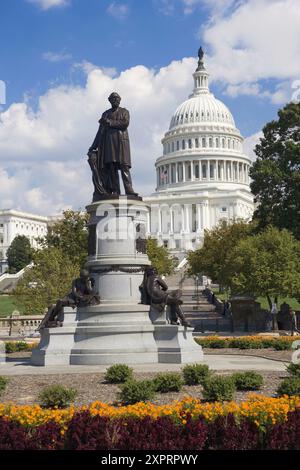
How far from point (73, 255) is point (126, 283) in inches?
1260

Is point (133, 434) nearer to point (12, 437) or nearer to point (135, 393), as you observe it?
point (12, 437)

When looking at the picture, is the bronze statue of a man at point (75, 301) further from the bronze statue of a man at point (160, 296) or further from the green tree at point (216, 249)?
the green tree at point (216, 249)

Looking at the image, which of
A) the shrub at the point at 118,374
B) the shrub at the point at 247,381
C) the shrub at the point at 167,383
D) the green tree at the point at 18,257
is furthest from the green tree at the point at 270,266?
the green tree at the point at 18,257

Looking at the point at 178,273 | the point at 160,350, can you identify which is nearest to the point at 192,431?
the point at 160,350

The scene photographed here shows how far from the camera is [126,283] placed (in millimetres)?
19922

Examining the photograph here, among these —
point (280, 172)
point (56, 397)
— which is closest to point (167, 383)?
point (56, 397)

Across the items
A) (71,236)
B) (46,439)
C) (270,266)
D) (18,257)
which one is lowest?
(46,439)

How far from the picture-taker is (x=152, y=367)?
696 inches

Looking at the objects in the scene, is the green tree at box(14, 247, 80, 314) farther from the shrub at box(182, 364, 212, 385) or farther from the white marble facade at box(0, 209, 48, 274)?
the white marble facade at box(0, 209, 48, 274)

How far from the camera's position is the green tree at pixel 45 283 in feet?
134

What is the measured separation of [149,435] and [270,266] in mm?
28783

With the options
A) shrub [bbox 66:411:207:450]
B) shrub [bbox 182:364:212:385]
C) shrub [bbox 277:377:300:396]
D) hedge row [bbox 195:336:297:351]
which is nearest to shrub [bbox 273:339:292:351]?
hedge row [bbox 195:336:297:351]

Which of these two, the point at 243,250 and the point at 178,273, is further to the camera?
the point at 178,273
